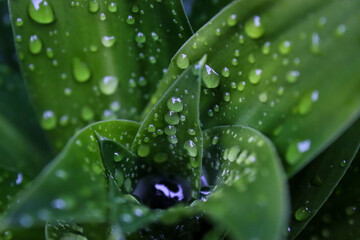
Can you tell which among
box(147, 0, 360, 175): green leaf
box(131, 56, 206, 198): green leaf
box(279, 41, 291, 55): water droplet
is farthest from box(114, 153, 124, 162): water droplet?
box(279, 41, 291, 55): water droplet

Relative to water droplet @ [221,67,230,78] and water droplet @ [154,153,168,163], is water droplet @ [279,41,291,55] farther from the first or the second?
water droplet @ [154,153,168,163]

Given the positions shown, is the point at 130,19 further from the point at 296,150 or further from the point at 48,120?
the point at 296,150

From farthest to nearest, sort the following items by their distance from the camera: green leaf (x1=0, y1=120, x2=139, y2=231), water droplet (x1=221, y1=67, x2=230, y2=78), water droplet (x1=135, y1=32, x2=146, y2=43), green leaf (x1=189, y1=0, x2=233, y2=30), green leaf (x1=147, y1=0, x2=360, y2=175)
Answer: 1. green leaf (x1=189, y1=0, x2=233, y2=30)
2. water droplet (x1=135, y1=32, x2=146, y2=43)
3. water droplet (x1=221, y1=67, x2=230, y2=78)
4. green leaf (x1=147, y1=0, x2=360, y2=175)
5. green leaf (x1=0, y1=120, x2=139, y2=231)

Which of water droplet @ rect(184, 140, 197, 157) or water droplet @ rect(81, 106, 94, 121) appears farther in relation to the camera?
water droplet @ rect(81, 106, 94, 121)

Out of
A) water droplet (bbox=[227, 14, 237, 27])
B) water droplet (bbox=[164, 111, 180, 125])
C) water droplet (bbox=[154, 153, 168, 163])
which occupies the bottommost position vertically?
water droplet (bbox=[154, 153, 168, 163])

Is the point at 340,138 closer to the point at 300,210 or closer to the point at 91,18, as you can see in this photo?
the point at 300,210

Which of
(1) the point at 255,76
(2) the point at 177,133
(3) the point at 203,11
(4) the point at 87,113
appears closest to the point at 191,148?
(2) the point at 177,133

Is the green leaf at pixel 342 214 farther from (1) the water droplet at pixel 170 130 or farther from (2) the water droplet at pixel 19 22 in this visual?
(2) the water droplet at pixel 19 22
